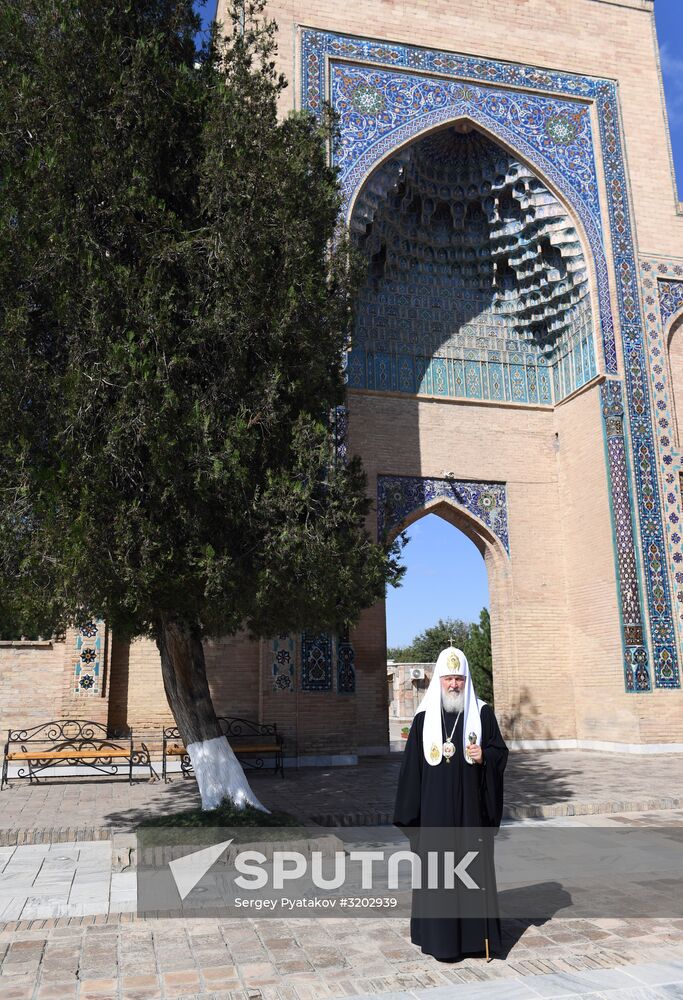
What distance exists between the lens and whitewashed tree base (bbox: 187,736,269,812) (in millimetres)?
5902

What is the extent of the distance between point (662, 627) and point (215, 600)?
842 centimetres

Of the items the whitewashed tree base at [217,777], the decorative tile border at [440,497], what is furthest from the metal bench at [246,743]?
the decorative tile border at [440,497]

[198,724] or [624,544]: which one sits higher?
[624,544]

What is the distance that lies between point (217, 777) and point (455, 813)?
2.72 metres

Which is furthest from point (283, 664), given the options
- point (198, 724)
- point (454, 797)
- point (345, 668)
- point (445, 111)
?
point (445, 111)

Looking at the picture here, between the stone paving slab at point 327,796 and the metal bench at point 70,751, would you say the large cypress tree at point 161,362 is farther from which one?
the metal bench at point 70,751

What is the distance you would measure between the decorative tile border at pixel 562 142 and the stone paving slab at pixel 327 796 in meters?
2.91

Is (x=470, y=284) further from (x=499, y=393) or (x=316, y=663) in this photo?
(x=316, y=663)

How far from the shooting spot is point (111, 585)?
16.6 ft

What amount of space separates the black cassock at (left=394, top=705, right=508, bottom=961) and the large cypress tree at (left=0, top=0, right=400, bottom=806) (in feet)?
6.02

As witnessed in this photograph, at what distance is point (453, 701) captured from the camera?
3.79m

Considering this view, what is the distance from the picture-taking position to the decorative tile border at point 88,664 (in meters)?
10.4

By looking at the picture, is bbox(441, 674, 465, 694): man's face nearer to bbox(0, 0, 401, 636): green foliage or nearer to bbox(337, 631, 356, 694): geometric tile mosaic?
→ bbox(0, 0, 401, 636): green foliage

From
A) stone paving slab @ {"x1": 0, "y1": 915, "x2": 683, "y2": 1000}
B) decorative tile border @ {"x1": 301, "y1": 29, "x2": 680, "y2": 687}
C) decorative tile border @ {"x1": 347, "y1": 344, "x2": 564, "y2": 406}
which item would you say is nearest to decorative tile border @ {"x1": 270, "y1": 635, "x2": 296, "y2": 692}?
decorative tile border @ {"x1": 347, "y1": 344, "x2": 564, "y2": 406}
